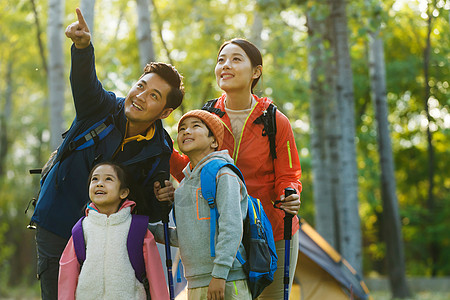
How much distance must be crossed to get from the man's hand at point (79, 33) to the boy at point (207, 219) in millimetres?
657

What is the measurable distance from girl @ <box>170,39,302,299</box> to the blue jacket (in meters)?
0.43

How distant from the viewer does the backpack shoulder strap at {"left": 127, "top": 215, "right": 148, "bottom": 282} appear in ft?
9.87

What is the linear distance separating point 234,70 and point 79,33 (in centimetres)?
92

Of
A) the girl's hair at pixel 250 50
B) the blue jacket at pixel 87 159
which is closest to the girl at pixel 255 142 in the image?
the girl's hair at pixel 250 50

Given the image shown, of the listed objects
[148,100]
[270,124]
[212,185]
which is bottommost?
[212,185]

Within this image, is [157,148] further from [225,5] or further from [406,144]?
[406,144]

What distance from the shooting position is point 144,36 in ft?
27.6

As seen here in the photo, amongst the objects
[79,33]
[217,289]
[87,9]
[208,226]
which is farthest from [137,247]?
[87,9]

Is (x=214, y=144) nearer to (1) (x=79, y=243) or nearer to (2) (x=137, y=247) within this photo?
(2) (x=137, y=247)

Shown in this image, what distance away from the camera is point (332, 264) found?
22.6 ft

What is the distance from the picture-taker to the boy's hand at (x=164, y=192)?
Answer: 3121 millimetres

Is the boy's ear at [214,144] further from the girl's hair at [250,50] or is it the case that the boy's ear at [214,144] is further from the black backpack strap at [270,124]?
the girl's hair at [250,50]

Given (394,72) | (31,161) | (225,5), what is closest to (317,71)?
(225,5)

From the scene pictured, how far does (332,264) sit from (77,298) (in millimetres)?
4452
